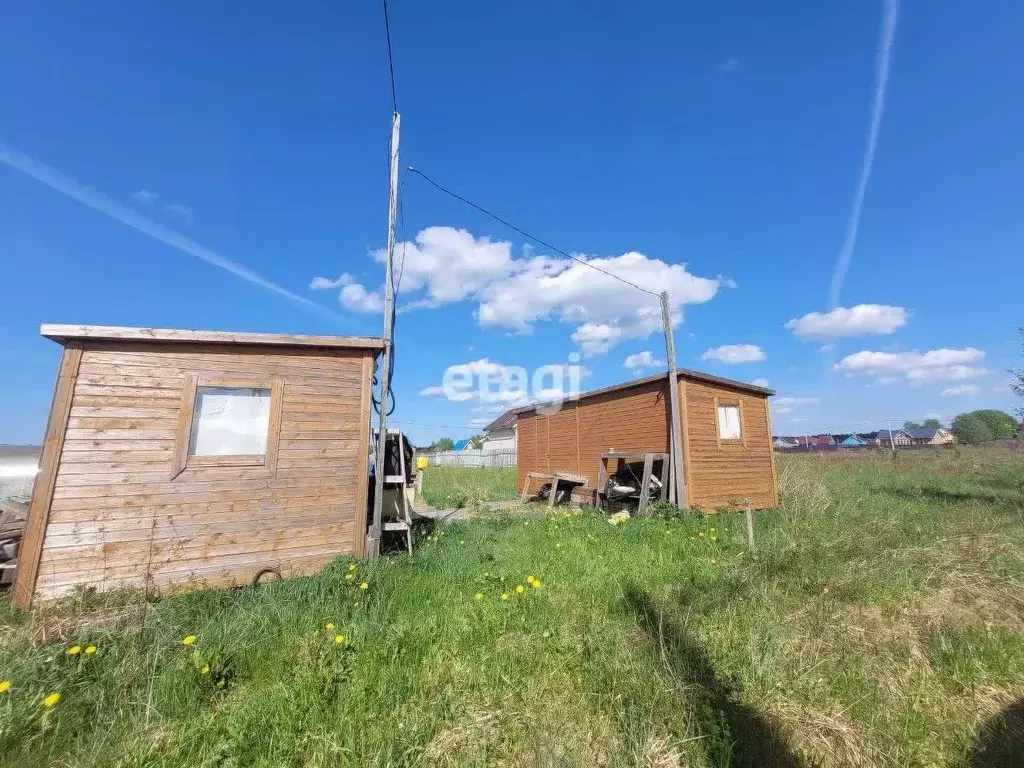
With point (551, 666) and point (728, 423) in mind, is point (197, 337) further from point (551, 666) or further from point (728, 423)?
point (728, 423)

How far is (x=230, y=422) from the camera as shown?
222 inches

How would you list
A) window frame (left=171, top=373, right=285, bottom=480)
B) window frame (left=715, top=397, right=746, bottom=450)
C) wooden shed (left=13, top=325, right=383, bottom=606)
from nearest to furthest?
1. wooden shed (left=13, top=325, right=383, bottom=606)
2. window frame (left=171, top=373, right=285, bottom=480)
3. window frame (left=715, top=397, right=746, bottom=450)

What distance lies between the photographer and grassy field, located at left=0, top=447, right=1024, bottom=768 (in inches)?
95.0

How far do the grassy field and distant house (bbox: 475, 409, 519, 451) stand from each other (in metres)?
31.1

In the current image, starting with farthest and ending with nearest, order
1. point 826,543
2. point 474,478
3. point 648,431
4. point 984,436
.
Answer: point 984,436, point 474,478, point 648,431, point 826,543

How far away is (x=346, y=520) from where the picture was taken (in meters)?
6.03

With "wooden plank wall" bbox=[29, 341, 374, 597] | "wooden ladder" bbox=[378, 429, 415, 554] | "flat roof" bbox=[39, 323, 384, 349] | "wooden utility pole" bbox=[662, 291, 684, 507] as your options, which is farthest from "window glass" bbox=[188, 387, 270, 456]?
"wooden utility pole" bbox=[662, 291, 684, 507]

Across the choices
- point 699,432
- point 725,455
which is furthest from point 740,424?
point 699,432

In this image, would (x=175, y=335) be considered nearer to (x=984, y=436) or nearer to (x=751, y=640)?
(x=751, y=640)

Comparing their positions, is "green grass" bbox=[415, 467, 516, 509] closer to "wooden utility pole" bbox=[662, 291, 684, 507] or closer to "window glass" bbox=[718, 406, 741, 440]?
"wooden utility pole" bbox=[662, 291, 684, 507]

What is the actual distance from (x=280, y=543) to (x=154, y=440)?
2030 mm

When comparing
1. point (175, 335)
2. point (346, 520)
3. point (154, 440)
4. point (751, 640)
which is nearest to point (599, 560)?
point (751, 640)

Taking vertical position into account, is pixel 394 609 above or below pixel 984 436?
below

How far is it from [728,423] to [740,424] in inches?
18.6
